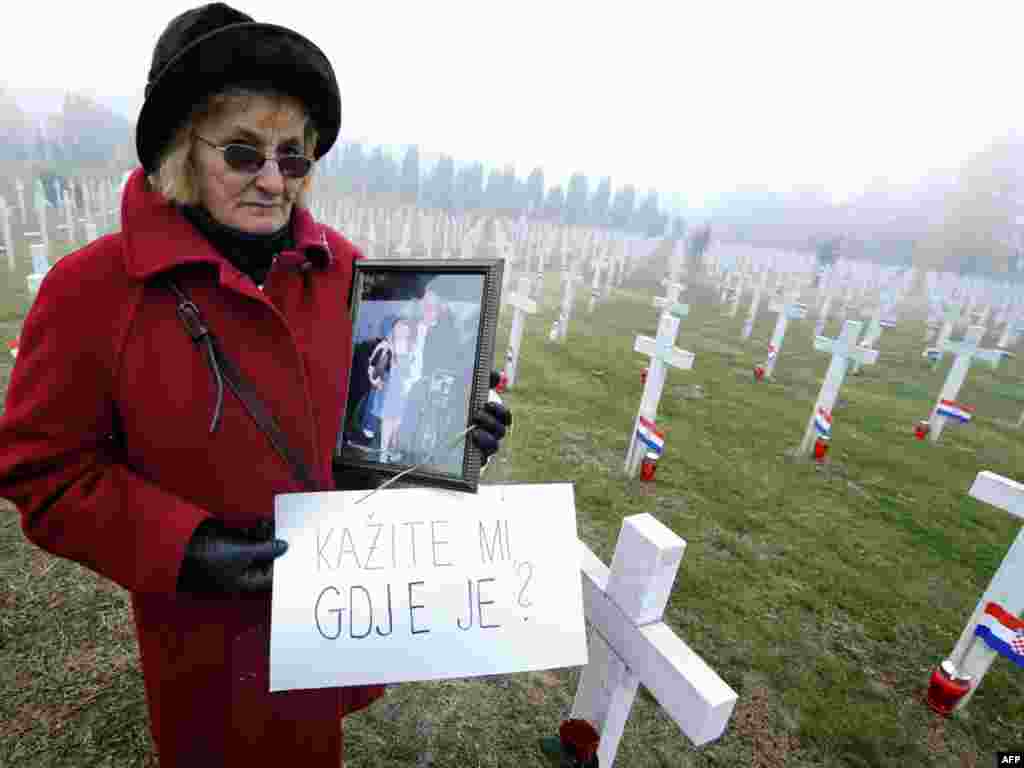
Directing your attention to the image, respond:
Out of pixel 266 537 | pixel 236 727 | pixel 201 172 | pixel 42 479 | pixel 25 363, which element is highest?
pixel 201 172

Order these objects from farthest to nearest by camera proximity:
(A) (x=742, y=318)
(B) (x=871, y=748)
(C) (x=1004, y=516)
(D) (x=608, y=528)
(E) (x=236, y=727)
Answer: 1. (A) (x=742, y=318)
2. (C) (x=1004, y=516)
3. (D) (x=608, y=528)
4. (B) (x=871, y=748)
5. (E) (x=236, y=727)

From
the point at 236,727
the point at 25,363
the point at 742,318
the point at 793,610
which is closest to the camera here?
the point at 25,363

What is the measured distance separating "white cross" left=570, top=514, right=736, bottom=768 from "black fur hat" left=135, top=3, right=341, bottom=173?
1533mm

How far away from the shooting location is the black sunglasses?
1.32 meters

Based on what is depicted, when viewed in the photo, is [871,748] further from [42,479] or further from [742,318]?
[742,318]

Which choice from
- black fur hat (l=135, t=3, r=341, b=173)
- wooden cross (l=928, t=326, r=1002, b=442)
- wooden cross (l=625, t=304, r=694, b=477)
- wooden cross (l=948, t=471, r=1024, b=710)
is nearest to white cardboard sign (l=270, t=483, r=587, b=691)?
black fur hat (l=135, t=3, r=341, b=173)

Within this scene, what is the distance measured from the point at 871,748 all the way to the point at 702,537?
2223 millimetres

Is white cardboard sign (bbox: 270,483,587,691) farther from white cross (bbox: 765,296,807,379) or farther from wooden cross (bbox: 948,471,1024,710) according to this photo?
white cross (bbox: 765,296,807,379)

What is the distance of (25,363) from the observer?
3.84 ft

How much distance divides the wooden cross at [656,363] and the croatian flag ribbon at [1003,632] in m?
3.10

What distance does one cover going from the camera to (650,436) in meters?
6.06

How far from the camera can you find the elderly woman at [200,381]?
47.2 inches

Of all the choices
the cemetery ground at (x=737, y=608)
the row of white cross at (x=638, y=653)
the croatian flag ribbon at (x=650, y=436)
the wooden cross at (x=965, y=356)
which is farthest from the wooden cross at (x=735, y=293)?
the row of white cross at (x=638, y=653)

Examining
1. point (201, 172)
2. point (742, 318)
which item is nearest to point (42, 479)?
point (201, 172)
